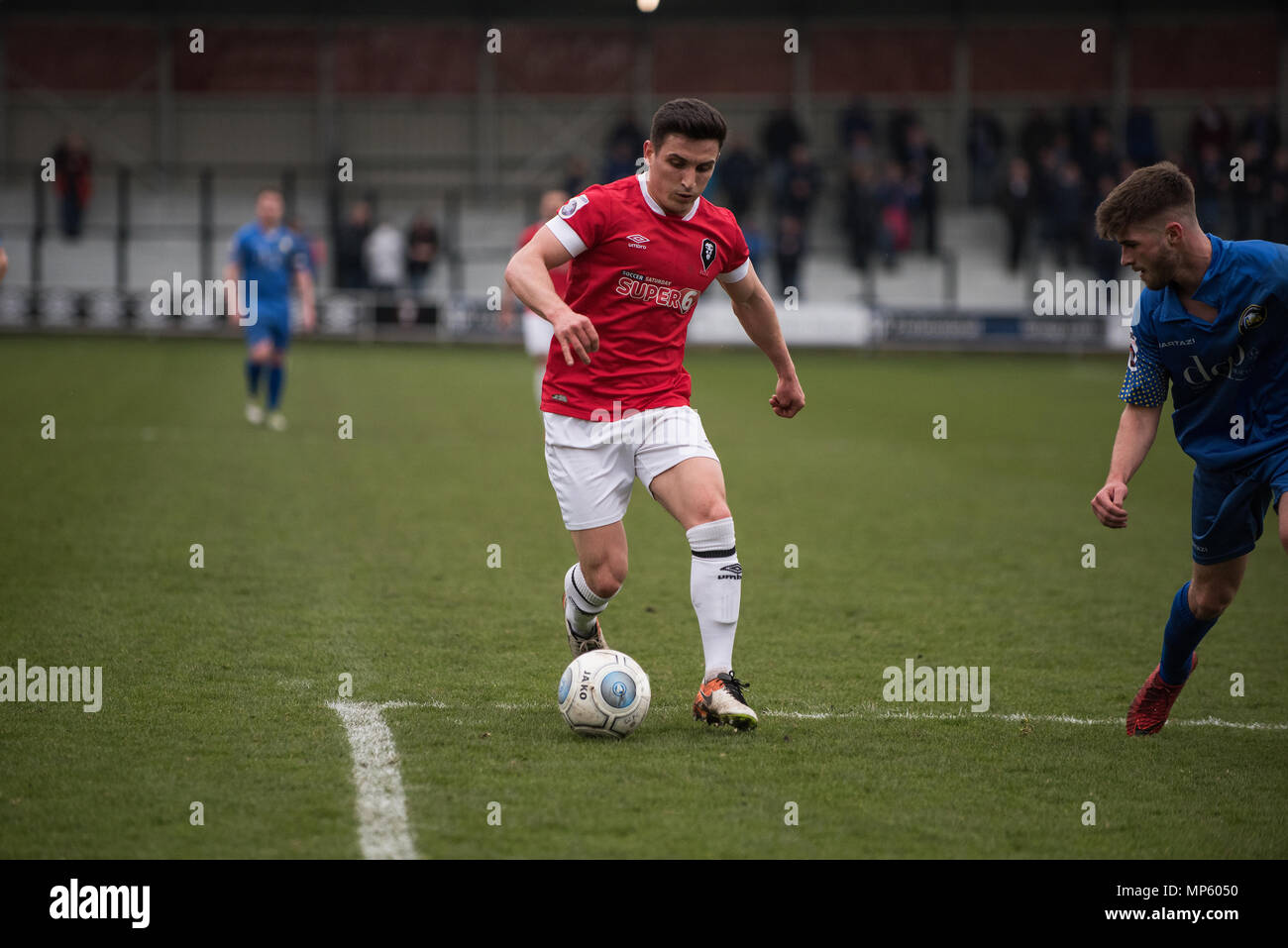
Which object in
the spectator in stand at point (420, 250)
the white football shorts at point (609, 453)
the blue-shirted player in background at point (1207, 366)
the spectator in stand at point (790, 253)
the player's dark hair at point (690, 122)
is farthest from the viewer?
the spectator in stand at point (420, 250)

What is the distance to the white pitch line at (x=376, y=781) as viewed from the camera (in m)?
3.81

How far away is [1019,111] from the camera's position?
1332 inches

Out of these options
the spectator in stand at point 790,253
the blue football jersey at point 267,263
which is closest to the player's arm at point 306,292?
the blue football jersey at point 267,263

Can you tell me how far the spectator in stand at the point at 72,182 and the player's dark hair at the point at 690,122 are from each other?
91.5ft

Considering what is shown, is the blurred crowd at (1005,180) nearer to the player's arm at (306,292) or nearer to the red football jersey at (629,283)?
the player's arm at (306,292)

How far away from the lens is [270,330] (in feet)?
48.9

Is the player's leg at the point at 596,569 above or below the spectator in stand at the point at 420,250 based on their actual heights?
below

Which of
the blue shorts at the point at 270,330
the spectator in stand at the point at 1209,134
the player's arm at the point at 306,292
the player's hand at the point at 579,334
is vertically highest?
the spectator in stand at the point at 1209,134

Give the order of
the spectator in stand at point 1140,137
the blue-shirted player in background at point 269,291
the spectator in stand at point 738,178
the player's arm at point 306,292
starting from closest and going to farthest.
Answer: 1. the blue-shirted player in background at point 269,291
2. the player's arm at point 306,292
3. the spectator in stand at point 738,178
4. the spectator in stand at point 1140,137

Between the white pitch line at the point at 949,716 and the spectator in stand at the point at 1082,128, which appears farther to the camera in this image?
the spectator in stand at the point at 1082,128

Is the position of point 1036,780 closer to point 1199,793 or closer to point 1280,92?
point 1199,793

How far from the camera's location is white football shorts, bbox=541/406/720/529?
202 inches

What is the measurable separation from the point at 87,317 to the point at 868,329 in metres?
15.7
